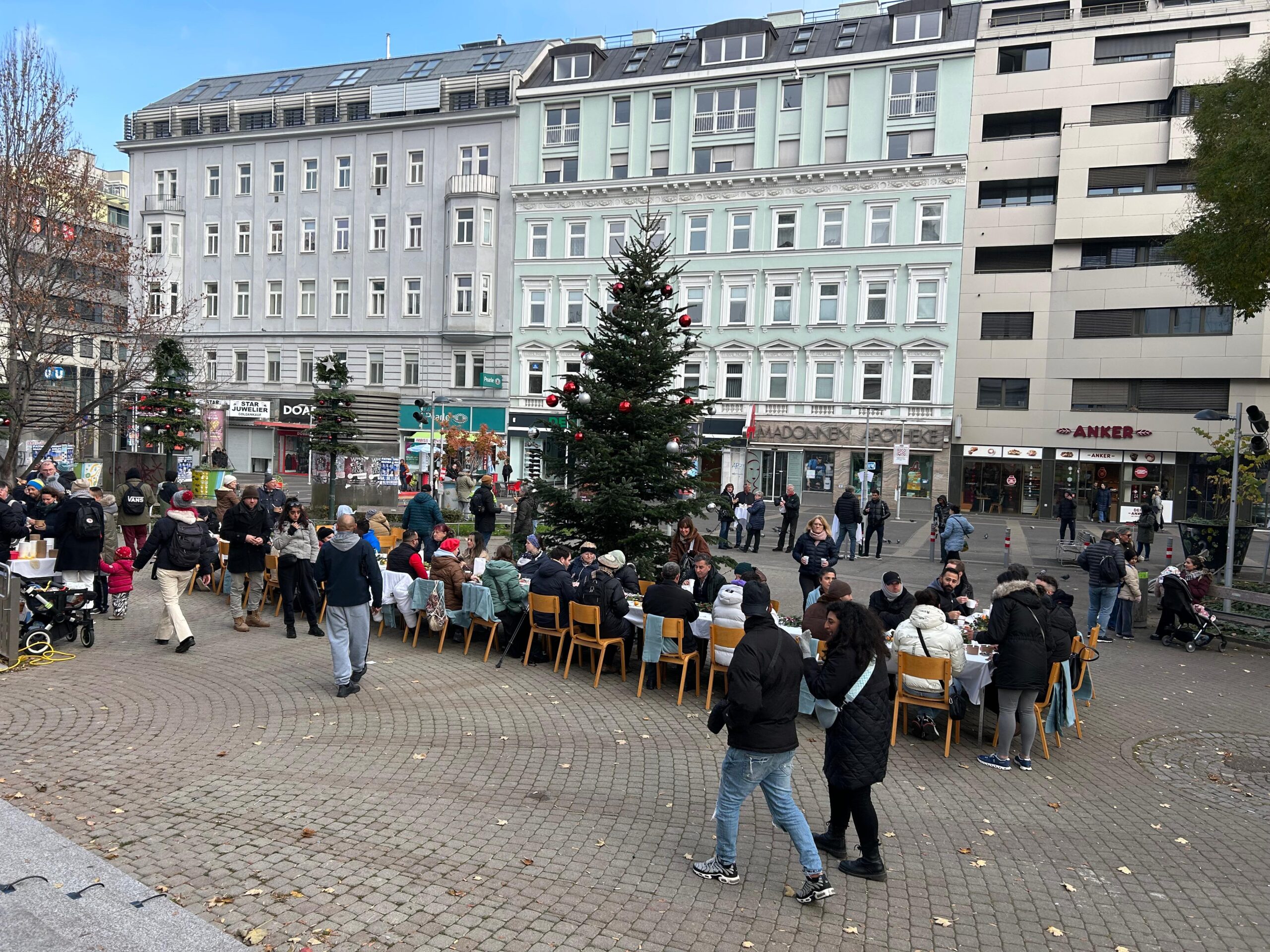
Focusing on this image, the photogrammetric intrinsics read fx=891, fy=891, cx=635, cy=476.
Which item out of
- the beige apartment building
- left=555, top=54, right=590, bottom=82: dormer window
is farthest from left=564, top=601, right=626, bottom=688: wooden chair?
left=555, top=54, right=590, bottom=82: dormer window

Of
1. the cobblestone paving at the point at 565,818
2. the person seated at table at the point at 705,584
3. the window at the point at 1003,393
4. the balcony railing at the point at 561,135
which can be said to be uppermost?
the balcony railing at the point at 561,135

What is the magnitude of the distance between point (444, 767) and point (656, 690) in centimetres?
312

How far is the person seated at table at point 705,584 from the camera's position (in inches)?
414

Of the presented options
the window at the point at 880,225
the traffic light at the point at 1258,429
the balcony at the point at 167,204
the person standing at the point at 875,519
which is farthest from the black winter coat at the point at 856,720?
the balcony at the point at 167,204

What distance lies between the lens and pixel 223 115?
48469mm

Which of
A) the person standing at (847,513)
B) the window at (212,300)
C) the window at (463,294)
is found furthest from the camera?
the window at (212,300)

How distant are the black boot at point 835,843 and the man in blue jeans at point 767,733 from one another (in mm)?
500

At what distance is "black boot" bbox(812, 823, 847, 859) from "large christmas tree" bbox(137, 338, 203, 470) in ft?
85.6

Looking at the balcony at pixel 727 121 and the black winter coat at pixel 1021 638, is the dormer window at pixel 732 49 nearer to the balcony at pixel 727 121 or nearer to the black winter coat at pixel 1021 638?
the balcony at pixel 727 121

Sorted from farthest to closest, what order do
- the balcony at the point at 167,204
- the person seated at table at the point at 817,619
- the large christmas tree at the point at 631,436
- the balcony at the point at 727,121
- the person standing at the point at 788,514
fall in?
1. the balcony at the point at 167,204
2. the balcony at the point at 727,121
3. the person standing at the point at 788,514
4. the large christmas tree at the point at 631,436
5. the person seated at table at the point at 817,619

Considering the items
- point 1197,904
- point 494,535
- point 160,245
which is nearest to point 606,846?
point 1197,904

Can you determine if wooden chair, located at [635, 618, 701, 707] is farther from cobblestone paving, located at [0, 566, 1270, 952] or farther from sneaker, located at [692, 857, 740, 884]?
sneaker, located at [692, 857, 740, 884]

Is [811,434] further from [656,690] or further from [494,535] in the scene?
[656,690]

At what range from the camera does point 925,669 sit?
7.84 meters
